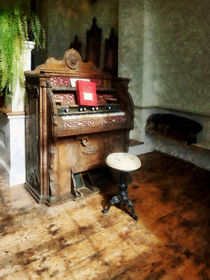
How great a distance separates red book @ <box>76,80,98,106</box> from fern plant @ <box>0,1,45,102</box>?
2.01 feet

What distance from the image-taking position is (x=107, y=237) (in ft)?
6.82

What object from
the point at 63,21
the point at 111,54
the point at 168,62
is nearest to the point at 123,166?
the point at 168,62

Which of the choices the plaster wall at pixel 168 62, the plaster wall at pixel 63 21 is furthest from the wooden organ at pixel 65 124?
the plaster wall at pixel 63 21

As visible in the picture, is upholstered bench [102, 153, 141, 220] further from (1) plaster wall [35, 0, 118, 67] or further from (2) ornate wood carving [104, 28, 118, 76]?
(1) plaster wall [35, 0, 118, 67]

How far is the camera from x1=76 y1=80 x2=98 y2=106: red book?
2652mm

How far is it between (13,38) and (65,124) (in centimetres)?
107

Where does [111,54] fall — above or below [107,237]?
above

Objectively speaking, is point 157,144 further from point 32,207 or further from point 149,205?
point 32,207

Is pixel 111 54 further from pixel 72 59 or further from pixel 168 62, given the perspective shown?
pixel 72 59

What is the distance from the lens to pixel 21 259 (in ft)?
5.90

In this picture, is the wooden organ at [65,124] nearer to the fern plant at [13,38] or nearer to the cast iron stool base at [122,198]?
the fern plant at [13,38]

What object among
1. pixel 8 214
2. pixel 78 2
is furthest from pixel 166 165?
pixel 78 2

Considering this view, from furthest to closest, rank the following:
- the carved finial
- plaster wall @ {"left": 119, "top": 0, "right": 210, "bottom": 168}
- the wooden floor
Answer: plaster wall @ {"left": 119, "top": 0, "right": 210, "bottom": 168} < the carved finial < the wooden floor

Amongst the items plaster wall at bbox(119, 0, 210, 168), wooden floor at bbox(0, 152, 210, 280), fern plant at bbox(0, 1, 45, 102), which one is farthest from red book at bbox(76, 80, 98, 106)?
plaster wall at bbox(119, 0, 210, 168)
